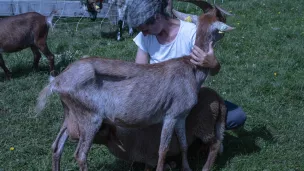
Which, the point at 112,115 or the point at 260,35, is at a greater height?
the point at 112,115

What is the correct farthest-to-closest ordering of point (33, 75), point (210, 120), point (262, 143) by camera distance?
point (33, 75)
point (262, 143)
point (210, 120)

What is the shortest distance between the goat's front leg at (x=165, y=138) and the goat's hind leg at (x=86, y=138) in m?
0.54

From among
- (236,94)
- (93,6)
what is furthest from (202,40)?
(93,6)

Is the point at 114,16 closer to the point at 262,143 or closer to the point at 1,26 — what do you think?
the point at 1,26

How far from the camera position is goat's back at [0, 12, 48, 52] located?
24.2ft

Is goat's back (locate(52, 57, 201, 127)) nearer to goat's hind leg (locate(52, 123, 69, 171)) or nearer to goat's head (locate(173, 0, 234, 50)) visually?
goat's head (locate(173, 0, 234, 50))

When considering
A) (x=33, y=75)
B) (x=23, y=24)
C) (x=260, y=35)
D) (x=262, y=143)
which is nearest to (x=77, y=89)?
(x=262, y=143)

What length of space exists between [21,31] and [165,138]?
4.44m

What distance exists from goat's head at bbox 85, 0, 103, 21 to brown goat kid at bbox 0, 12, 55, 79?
2.35 m

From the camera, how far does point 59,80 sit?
3535 mm

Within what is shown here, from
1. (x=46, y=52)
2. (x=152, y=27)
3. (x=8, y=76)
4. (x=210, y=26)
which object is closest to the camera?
(x=210, y=26)

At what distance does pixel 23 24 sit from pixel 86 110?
Result: 4381mm

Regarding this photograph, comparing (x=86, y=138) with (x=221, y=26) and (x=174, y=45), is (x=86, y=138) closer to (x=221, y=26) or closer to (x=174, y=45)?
(x=174, y=45)

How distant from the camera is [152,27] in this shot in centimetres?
394
